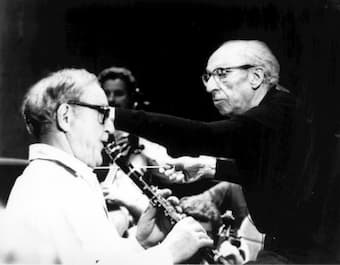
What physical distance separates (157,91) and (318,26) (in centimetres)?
117

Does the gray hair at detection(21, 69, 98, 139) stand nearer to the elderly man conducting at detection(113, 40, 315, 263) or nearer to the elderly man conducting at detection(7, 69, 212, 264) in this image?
the elderly man conducting at detection(7, 69, 212, 264)

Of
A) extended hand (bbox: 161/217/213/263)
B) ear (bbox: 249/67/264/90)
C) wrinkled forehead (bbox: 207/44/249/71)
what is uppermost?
wrinkled forehead (bbox: 207/44/249/71)

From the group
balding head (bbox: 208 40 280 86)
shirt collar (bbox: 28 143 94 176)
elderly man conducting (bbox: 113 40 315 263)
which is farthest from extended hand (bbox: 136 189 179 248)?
balding head (bbox: 208 40 280 86)

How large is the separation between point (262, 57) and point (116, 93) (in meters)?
0.98

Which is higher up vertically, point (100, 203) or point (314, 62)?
point (314, 62)

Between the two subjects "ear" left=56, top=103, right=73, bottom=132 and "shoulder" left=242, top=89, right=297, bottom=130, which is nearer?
"ear" left=56, top=103, right=73, bottom=132

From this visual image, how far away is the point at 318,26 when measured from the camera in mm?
4297

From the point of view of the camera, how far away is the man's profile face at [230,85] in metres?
4.18

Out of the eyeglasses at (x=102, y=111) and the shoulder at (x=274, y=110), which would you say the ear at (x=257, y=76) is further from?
the eyeglasses at (x=102, y=111)

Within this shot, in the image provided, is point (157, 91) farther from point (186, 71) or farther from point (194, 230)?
point (194, 230)

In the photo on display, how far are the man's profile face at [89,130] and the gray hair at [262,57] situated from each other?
91 centimetres

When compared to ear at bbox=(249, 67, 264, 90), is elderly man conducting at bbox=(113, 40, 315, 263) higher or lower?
lower

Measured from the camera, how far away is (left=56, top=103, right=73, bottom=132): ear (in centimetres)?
407

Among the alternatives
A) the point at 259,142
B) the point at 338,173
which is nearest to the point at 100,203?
the point at 259,142
